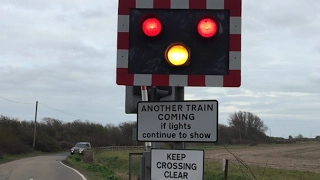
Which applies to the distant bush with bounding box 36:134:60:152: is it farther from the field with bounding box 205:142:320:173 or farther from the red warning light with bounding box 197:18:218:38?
the red warning light with bounding box 197:18:218:38

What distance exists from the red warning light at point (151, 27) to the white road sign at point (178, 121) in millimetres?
621

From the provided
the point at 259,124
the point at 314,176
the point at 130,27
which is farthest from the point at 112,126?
the point at 130,27

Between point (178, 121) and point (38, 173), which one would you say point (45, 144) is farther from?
point (178, 121)

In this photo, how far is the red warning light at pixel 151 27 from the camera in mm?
3957

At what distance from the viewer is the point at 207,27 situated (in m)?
3.95

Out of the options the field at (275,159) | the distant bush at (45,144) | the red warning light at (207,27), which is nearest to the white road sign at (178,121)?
the red warning light at (207,27)

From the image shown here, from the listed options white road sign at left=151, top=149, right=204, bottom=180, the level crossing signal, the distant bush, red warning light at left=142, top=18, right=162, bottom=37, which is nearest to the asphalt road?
white road sign at left=151, top=149, right=204, bottom=180

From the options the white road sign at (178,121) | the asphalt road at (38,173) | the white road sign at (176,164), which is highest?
the white road sign at (178,121)

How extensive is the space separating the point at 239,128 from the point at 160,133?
117743mm

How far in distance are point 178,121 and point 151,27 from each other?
0.86 m

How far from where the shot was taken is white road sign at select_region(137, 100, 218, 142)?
3.91m

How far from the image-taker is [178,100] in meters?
4.03

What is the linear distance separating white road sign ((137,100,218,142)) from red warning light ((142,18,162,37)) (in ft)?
2.04

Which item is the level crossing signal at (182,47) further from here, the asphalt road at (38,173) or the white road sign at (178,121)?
the asphalt road at (38,173)
